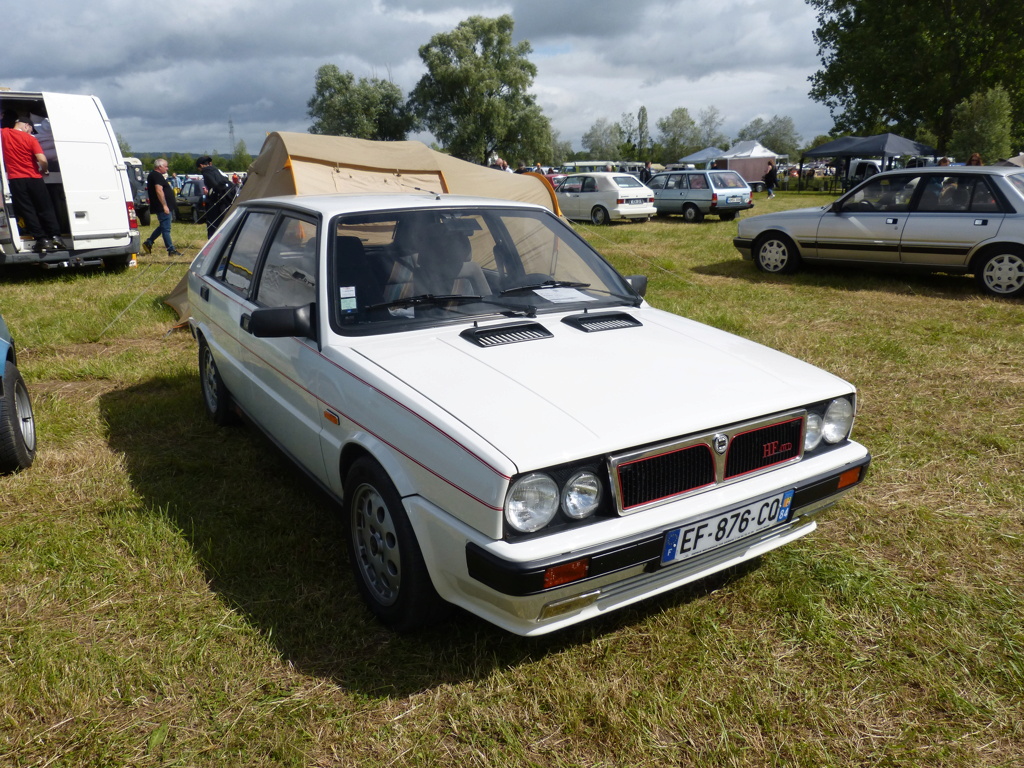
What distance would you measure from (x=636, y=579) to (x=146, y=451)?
3343 mm

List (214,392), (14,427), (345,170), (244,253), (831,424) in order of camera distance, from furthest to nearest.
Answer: (345,170) < (214,392) < (244,253) < (14,427) < (831,424)

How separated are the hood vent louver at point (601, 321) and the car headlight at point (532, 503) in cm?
108

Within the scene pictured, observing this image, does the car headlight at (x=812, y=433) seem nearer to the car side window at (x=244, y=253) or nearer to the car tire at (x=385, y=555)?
the car tire at (x=385, y=555)

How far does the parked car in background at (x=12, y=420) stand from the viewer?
388 centimetres

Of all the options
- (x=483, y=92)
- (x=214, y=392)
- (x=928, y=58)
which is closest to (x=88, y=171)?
(x=214, y=392)

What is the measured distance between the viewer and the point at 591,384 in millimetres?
2551

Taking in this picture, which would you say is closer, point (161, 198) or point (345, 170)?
point (345, 170)

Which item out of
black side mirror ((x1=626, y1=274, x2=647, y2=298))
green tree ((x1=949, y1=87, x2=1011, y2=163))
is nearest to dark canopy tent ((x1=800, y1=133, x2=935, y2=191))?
green tree ((x1=949, y1=87, x2=1011, y2=163))

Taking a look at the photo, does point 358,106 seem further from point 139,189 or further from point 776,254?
point 776,254

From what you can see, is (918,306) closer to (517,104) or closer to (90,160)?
(90,160)

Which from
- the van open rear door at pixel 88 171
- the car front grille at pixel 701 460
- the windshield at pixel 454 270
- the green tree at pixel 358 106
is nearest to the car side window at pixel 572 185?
the van open rear door at pixel 88 171

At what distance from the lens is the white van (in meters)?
9.64

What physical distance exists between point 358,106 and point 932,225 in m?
58.1

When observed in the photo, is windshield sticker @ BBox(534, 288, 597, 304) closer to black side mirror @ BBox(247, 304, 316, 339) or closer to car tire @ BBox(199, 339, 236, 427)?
black side mirror @ BBox(247, 304, 316, 339)
